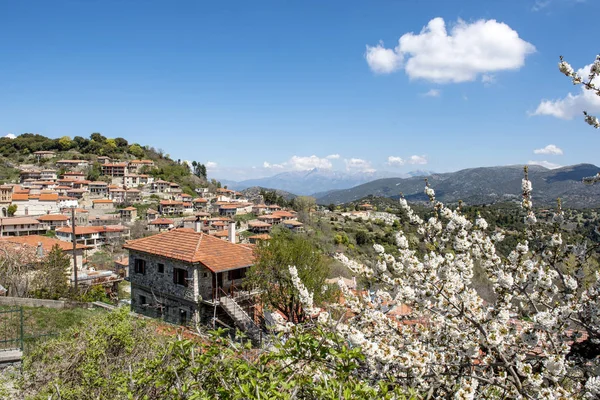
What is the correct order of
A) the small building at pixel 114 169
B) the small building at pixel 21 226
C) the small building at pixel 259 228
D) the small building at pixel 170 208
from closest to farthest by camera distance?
the small building at pixel 21 226
the small building at pixel 259 228
the small building at pixel 170 208
the small building at pixel 114 169

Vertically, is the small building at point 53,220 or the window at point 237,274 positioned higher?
the window at point 237,274

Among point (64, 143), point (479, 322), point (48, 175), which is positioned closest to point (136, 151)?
point (64, 143)

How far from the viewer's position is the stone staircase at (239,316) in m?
16.8

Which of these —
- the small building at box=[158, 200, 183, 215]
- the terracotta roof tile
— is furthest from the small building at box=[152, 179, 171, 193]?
the terracotta roof tile

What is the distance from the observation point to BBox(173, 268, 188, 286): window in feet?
61.2

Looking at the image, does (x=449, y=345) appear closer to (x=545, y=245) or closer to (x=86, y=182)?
(x=545, y=245)

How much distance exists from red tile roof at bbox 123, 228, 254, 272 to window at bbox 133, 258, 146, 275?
70 cm

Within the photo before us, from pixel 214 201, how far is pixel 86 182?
89.6ft

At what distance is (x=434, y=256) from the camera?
5035mm

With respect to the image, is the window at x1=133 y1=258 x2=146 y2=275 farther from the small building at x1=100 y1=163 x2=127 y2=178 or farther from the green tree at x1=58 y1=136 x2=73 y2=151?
the green tree at x1=58 y1=136 x2=73 y2=151

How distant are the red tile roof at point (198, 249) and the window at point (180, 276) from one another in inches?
28.2

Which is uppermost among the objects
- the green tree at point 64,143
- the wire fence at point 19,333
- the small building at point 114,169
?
the green tree at point 64,143

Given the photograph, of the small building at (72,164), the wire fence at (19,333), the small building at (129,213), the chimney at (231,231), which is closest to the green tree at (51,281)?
the wire fence at (19,333)

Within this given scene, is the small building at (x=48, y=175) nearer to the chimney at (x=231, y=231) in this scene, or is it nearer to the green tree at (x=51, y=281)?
the green tree at (x=51, y=281)
